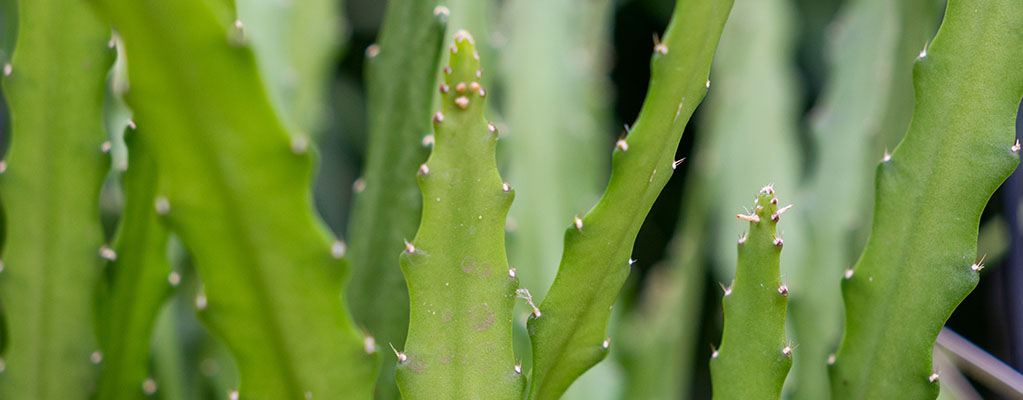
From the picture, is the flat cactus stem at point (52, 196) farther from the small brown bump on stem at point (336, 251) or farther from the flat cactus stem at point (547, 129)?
the flat cactus stem at point (547, 129)

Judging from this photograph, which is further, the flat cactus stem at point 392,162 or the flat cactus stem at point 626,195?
the flat cactus stem at point 392,162

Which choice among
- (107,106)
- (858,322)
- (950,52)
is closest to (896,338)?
(858,322)

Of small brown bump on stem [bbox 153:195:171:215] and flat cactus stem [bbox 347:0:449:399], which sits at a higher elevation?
small brown bump on stem [bbox 153:195:171:215]

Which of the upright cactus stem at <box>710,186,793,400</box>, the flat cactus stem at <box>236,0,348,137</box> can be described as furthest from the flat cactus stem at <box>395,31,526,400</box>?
the flat cactus stem at <box>236,0,348,137</box>

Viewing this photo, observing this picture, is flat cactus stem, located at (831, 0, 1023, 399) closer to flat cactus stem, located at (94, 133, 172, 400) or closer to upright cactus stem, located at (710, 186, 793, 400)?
upright cactus stem, located at (710, 186, 793, 400)

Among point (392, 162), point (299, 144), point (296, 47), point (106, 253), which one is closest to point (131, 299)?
point (106, 253)

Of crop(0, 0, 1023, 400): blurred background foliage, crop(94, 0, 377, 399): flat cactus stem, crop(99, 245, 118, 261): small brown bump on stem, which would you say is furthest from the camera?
crop(0, 0, 1023, 400): blurred background foliage

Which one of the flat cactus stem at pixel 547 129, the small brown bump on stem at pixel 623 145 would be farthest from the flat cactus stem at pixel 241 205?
the flat cactus stem at pixel 547 129

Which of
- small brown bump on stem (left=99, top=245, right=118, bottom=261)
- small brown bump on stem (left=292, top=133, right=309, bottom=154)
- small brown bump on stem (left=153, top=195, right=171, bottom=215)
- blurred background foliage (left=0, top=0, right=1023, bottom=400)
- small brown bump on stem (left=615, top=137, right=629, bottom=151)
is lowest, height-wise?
blurred background foliage (left=0, top=0, right=1023, bottom=400)

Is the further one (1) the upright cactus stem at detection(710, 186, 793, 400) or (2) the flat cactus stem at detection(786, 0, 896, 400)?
(2) the flat cactus stem at detection(786, 0, 896, 400)
